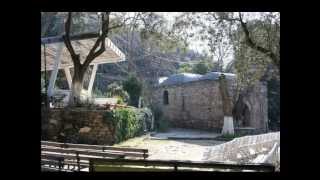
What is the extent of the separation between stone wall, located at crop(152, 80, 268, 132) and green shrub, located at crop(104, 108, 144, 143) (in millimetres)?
1019

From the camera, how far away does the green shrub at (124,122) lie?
29.1 ft

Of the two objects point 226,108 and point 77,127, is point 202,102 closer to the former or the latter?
point 226,108

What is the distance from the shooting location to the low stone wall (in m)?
8.64

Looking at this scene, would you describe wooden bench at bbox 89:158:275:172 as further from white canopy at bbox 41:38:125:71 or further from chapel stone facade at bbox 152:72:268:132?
white canopy at bbox 41:38:125:71

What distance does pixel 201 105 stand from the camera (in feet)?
34.6

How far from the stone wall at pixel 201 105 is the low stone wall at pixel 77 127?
217 centimetres

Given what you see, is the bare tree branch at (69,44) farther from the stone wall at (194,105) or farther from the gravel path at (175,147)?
the stone wall at (194,105)

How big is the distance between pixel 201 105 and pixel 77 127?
3.42 m

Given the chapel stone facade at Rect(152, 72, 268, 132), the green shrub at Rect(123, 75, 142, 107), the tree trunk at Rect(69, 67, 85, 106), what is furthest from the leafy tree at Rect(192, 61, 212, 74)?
the tree trunk at Rect(69, 67, 85, 106)

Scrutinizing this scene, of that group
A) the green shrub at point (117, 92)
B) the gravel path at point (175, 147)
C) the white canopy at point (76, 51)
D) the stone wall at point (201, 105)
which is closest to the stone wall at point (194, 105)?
the stone wall at point (201, 105)
